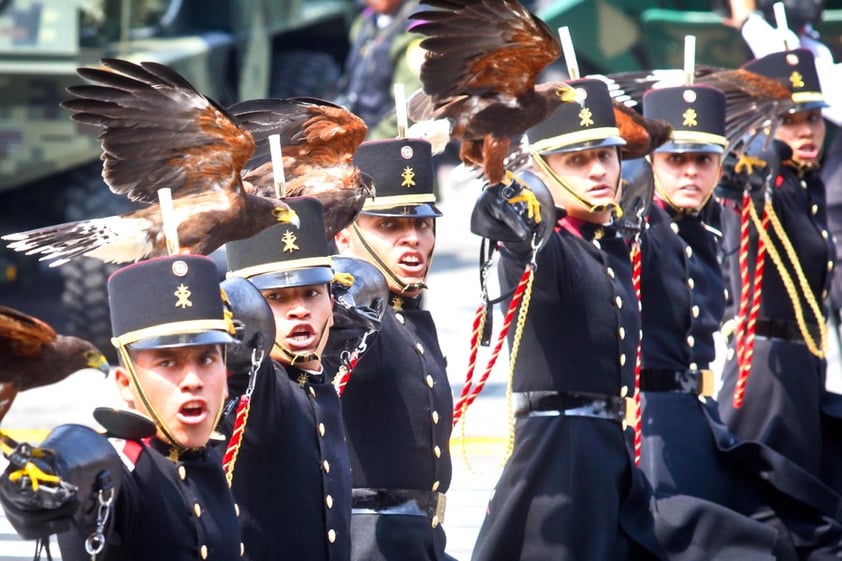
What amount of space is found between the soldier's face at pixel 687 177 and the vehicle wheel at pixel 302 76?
9861mm

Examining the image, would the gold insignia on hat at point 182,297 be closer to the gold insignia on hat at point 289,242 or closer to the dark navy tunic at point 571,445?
the gold insignia on hat at point 289,242

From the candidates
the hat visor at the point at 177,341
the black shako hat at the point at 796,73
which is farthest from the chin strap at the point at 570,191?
the hat visor at the point at 177,341

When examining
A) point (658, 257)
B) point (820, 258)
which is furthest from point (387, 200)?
point (820, 258)

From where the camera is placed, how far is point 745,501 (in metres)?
7.49

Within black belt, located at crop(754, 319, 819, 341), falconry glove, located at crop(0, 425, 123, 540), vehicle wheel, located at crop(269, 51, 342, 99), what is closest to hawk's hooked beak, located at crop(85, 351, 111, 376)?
falconry glove, located at crop(0, 425, 123, 540)

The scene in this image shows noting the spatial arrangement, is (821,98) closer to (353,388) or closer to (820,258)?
(820,258)

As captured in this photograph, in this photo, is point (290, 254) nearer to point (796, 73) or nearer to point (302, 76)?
point (796, 73)

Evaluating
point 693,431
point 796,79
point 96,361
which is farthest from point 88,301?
point 96,361

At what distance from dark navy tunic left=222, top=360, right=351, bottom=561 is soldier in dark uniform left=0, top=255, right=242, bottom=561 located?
0.57m

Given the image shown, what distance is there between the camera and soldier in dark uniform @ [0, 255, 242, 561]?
434 cm

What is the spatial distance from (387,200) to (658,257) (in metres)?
1.62

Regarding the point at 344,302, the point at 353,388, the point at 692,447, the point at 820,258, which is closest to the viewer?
the point at 344,302

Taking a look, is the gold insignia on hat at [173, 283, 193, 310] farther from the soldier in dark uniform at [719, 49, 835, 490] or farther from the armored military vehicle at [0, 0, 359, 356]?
the armored military vehicle at [0, 0, 359, 356]

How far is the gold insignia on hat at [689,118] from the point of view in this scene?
24.6 ft
